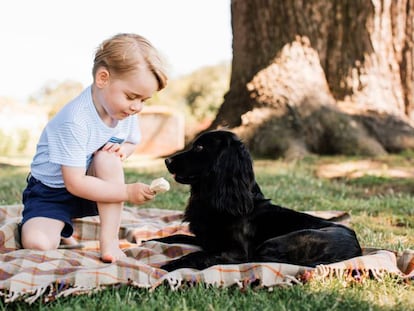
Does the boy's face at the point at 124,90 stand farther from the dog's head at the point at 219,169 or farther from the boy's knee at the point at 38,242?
the boy's knee at the point at 38,242

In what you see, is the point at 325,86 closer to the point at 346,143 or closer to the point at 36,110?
the point at 346,143

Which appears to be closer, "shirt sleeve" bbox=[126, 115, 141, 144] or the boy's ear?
the boy's ear

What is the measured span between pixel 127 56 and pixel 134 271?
3.77 ft

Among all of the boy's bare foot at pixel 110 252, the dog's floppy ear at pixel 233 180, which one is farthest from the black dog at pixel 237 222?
the boy's bare foot at pixel 110 252

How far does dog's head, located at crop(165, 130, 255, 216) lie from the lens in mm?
3199

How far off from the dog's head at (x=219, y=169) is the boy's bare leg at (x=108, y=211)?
33cm

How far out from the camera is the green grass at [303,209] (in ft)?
7.56

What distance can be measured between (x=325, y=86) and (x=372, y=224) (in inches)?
174

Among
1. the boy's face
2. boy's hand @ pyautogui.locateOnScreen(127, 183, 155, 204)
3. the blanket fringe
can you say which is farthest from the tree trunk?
the blanket fringe

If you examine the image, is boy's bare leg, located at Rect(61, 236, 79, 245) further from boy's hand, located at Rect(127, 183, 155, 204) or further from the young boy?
boy's hand, located at Rect(127, 183, 155, 204)

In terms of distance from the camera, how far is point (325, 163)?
24.3ft

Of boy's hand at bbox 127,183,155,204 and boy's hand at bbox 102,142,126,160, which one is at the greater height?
boy's hand at bbox 102,142,126,160

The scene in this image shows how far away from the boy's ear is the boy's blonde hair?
0.08ft

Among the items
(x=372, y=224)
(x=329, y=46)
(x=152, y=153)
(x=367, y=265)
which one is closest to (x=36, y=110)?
(x=152, y=153)
